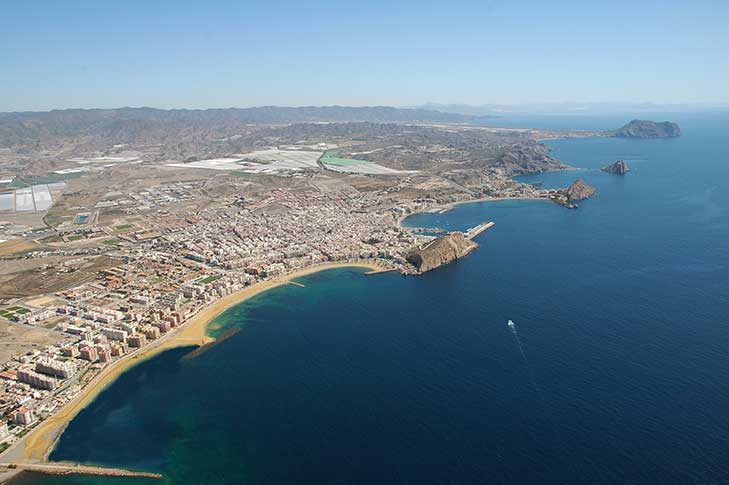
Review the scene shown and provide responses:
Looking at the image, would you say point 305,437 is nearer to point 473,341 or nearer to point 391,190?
point 473,341

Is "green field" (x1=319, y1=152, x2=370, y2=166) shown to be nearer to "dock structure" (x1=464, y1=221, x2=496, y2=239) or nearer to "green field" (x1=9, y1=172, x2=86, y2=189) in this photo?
"green field" (x1=9, y1=172, x2=86, y2=189)

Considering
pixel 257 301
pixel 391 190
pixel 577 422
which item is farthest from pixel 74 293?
pixel 391 190

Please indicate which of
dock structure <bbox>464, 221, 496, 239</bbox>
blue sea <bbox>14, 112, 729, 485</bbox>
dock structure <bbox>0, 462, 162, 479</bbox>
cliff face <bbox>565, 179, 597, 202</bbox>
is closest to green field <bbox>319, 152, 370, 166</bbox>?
cliff face <bbox>565, 179, 597, 202</bbox>

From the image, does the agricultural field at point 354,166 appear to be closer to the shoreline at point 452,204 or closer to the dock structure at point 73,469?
the shoreline at point 452,204

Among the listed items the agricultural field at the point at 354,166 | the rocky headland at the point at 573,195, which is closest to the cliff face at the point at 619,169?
the rocky headland at the point at 573,195

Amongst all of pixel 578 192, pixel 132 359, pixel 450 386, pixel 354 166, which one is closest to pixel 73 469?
pixel 132 359

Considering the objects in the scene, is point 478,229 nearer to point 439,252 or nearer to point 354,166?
point 439,252
